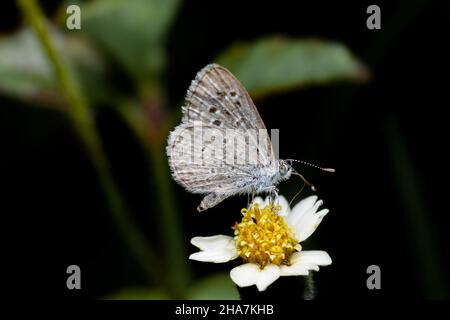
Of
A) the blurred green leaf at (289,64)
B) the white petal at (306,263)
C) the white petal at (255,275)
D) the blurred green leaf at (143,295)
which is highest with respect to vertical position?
the blurred green leaf at (289,64)

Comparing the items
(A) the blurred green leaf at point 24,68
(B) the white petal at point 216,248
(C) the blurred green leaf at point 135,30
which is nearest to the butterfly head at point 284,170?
(B) the white petal at point 216,248

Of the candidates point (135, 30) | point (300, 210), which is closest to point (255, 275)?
point (300, 210)

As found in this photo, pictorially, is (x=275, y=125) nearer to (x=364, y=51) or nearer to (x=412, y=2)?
(x=364, y=51)

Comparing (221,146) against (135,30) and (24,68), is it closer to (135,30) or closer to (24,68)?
(135,30)

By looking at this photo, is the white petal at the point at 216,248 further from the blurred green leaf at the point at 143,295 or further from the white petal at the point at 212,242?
the blurred green leaf at the point at 143,295

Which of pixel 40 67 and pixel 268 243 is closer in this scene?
pixel 268 243

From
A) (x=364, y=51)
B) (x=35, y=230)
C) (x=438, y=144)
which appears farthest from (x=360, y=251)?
(x=35, y=230)

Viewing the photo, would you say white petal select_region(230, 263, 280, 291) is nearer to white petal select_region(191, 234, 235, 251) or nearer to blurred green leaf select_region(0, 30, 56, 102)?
white petal select_region(191, 234, 235, 251)
